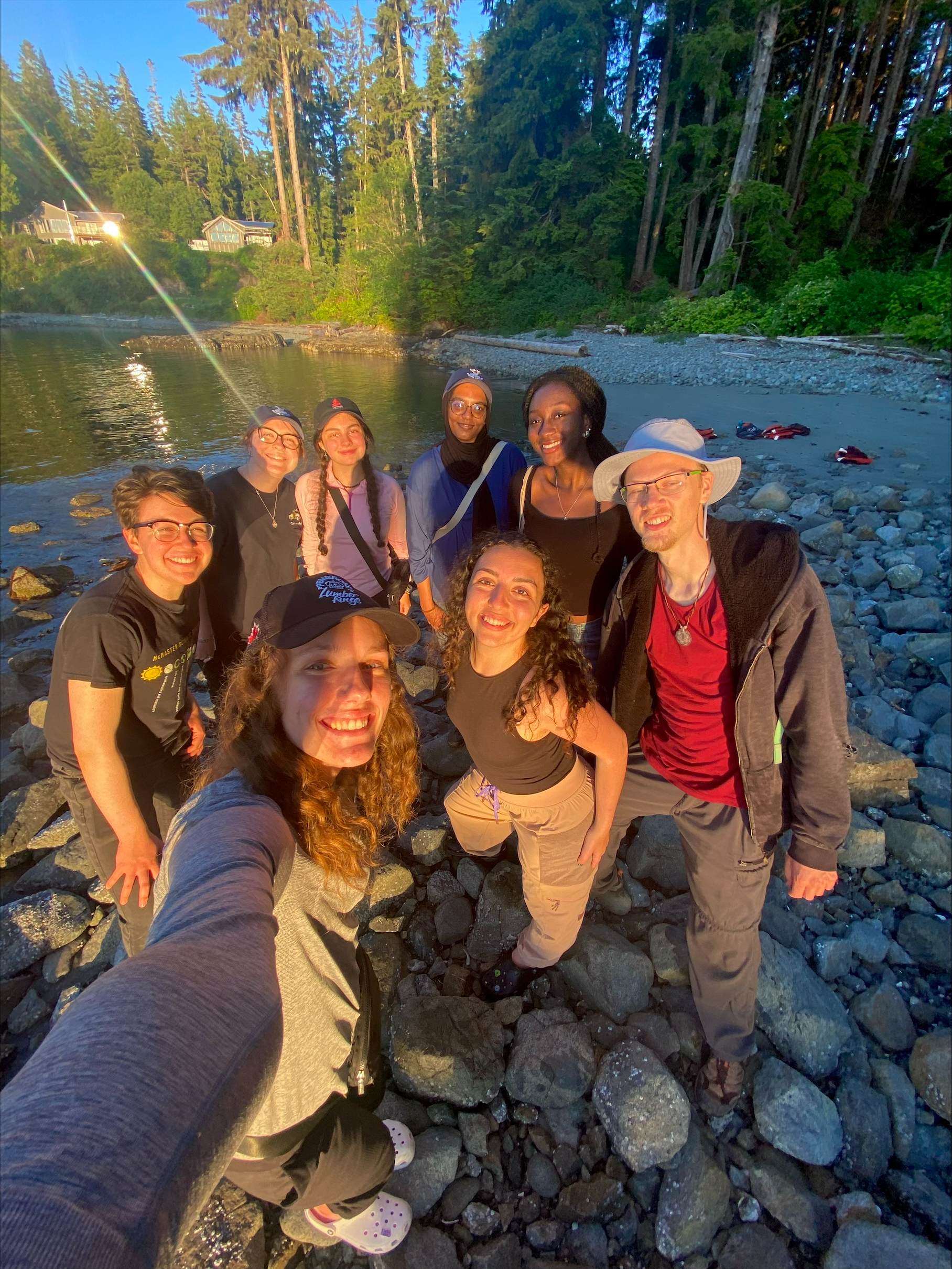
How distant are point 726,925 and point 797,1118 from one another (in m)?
0.68

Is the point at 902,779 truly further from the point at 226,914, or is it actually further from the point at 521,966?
the point at 226,914

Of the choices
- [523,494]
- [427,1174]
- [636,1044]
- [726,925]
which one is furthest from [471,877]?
[523,494]

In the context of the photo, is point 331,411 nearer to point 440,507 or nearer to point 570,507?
point 440,507

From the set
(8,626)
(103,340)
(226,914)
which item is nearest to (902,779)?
(226,914)

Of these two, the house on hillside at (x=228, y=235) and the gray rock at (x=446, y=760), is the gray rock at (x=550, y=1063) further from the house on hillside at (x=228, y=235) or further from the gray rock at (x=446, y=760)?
the house on hillside at (x=228, y=235)

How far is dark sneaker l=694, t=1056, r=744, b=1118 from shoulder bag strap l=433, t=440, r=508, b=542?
8.76 feet

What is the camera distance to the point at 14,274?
51.8 m

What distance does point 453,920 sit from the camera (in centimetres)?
271

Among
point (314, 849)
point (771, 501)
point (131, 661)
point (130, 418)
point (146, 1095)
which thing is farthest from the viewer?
point (130, 418)

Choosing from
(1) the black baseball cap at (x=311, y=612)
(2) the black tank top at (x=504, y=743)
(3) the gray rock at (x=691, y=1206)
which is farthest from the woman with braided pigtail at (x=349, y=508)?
(3) the gray rock at (x=691, y=1206)

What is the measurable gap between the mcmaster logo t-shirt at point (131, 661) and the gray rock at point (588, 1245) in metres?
2.26

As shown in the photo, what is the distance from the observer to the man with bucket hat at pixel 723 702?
1.80 meters

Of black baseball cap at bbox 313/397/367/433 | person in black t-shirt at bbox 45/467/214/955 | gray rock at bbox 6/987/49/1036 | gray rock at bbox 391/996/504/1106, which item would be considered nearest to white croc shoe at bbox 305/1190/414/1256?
gray rock at bbox 391/996/504/1106

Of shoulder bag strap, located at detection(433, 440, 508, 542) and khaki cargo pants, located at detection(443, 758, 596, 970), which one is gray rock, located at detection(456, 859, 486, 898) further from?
shoulder bag strap, located at detection(433, 440, 508, 542)
